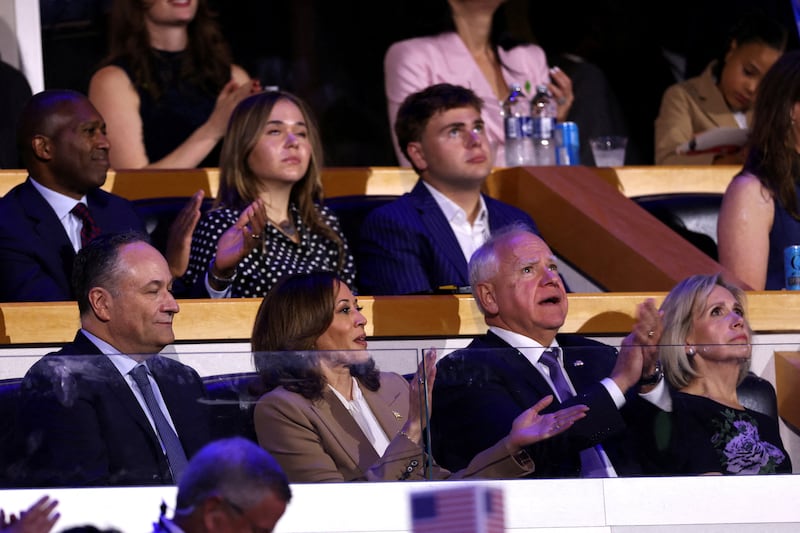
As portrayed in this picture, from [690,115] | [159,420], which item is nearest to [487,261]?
[159,420]

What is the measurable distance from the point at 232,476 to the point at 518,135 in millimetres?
2451

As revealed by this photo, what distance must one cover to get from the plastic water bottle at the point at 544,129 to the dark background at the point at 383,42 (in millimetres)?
988

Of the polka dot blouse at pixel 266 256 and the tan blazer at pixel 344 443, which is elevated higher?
the polka dot blouse at pixel 266 256

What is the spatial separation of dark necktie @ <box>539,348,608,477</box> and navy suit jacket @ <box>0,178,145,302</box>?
130cm

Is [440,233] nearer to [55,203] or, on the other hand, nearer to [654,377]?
[55,203]

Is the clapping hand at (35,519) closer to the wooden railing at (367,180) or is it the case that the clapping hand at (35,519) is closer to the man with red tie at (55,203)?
the man with red tie at (55,203)

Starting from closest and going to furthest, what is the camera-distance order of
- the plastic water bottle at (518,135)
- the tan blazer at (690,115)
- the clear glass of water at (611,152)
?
the plastic water bottle at (518,135) < the clear glass of water at (611,152) < the tan blazer at (690,115)

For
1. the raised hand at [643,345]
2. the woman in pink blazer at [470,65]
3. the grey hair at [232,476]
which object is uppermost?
the woman in pink blazer at [470,65]

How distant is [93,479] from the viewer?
223 centimetres

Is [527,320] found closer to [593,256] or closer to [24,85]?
[593,256]

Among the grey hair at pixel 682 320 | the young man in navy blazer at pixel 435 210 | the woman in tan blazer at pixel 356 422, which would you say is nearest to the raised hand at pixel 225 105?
the young man in navy blazer at pixel 435 210

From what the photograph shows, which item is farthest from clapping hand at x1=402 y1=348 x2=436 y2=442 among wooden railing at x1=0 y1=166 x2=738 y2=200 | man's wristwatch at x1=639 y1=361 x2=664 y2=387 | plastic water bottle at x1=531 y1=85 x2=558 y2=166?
plastic water bottle at x1=531 y1=85 x2=558 y2=166

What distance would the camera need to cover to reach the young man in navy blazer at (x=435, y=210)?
11.6 ft

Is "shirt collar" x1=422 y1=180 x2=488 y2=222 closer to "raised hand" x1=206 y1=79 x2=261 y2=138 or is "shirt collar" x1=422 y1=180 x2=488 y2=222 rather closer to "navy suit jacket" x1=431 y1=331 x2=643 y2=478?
"raised hand" x1=206 y1=79 x2=261 y2=138
